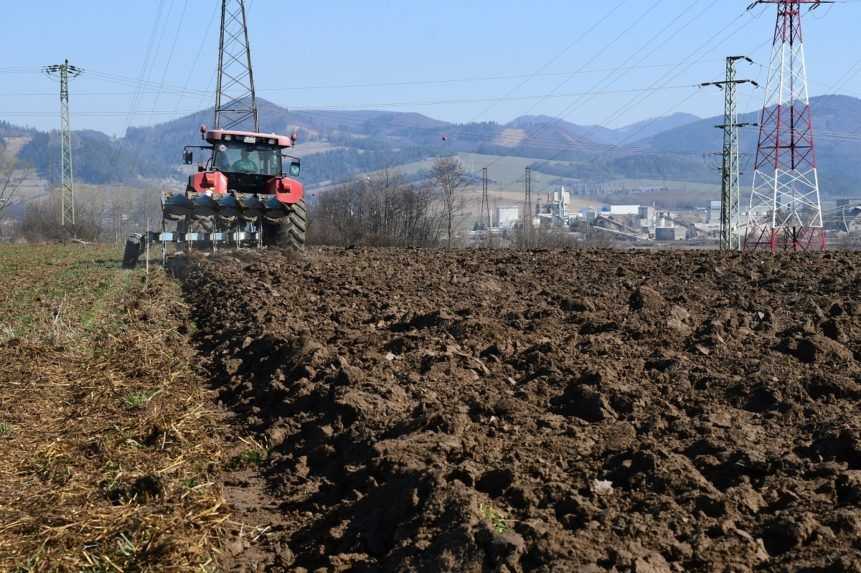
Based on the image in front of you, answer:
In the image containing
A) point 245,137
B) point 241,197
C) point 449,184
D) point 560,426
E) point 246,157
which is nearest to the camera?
point 560,426

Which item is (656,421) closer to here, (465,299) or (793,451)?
(793,451)

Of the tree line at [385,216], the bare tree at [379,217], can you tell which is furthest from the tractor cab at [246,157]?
the bare tree at [379,217]

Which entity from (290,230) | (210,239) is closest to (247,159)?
(290,230)

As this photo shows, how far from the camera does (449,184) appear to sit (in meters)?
51.2

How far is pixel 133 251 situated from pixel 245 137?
3.31 m

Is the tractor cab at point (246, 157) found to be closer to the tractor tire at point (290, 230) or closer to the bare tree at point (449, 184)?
the tractor tire at point (290, 230)

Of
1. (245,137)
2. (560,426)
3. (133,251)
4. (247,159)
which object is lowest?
(560,426)

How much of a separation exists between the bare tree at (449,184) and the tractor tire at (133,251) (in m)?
24.2

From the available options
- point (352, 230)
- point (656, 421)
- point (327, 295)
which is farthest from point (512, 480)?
point (352, 230)

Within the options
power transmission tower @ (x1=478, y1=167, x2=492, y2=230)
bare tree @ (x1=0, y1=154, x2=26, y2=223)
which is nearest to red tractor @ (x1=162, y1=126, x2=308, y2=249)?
bare tree @ (x1=0, y1=154, x2=26, y2=223)

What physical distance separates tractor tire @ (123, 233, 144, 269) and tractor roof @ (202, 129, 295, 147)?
8.41 ft

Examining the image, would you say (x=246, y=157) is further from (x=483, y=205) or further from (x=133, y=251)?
(x=483, y=205)

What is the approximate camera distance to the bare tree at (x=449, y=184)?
4691cm

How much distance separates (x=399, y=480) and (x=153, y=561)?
1187 millimetres
